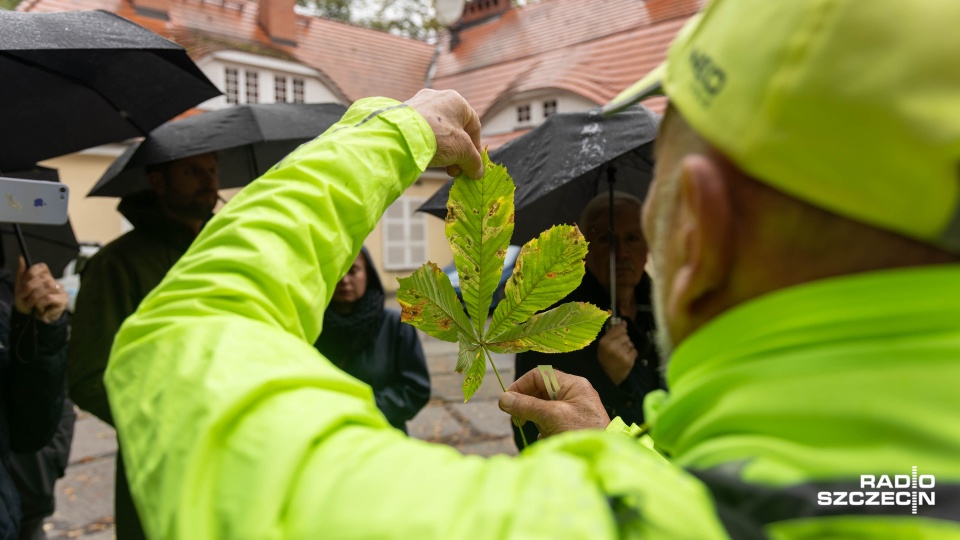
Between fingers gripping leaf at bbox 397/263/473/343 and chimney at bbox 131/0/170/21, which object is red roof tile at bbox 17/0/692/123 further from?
fingers gripping leaf at bbox 397/263/473/343

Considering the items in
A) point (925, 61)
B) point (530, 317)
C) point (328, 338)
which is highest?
point (925, 61)

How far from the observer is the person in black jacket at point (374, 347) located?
2924mm

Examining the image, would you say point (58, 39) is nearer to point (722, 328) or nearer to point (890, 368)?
point (722, 328)

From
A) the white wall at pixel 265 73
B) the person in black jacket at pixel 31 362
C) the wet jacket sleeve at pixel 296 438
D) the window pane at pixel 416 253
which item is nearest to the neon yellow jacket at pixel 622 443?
the wet jacket sleeve at pixel 296 438

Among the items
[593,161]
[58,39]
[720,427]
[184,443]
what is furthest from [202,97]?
[720,427]

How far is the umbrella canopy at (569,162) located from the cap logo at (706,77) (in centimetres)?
147

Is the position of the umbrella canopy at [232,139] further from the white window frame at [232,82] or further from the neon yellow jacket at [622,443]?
the white window frame at [232,82]

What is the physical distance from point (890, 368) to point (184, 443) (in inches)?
22.1

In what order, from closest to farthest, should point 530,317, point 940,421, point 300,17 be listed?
point 940,421, point 530,317, point 300,17

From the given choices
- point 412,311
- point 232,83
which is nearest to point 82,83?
point 412,311

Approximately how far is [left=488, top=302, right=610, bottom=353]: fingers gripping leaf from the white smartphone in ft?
4.03

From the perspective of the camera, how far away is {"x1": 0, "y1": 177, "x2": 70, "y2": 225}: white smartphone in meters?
1.58

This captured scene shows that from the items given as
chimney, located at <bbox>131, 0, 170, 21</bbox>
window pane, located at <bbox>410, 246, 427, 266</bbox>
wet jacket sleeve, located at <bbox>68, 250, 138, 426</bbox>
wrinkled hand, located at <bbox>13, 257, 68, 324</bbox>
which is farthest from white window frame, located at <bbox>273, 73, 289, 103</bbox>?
wrinkled hand, located at <bbox>13, 257, 68, 324</bbox>

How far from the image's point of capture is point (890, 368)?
0.49 m
